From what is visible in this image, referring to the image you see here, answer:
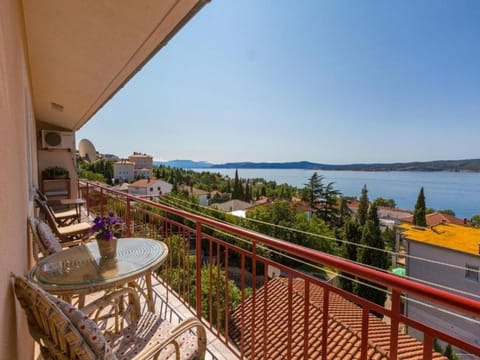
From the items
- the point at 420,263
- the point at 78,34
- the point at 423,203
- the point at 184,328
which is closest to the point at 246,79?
the point at 78,34

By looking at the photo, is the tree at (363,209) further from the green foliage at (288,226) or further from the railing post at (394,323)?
the railing post at (394,323)

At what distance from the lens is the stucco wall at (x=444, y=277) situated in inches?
360

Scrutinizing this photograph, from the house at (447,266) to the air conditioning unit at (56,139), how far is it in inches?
466

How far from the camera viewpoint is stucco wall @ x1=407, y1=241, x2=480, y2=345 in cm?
916

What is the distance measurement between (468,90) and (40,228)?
26889mm

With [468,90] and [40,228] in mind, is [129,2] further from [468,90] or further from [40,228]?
[468,90]

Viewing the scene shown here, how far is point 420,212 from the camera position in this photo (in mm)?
19766

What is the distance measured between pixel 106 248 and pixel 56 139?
6.47 metres

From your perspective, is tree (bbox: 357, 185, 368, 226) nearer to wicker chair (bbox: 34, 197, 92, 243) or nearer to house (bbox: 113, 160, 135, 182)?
wicker chair (bbox: 34, 197, 92, 243)

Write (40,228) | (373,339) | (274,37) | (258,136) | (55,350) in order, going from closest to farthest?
(55,350) → (40,228) → (373,339) → (274,37) → (258,136)

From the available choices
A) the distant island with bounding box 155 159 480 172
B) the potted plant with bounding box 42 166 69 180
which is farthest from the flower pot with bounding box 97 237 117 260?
the distant island with bounding box 155 159 480 172

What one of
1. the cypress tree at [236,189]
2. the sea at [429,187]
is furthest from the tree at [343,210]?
the cypress tree at [236,189]

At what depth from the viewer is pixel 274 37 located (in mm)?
7375

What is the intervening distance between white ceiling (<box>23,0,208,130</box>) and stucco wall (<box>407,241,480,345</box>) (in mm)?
11969
